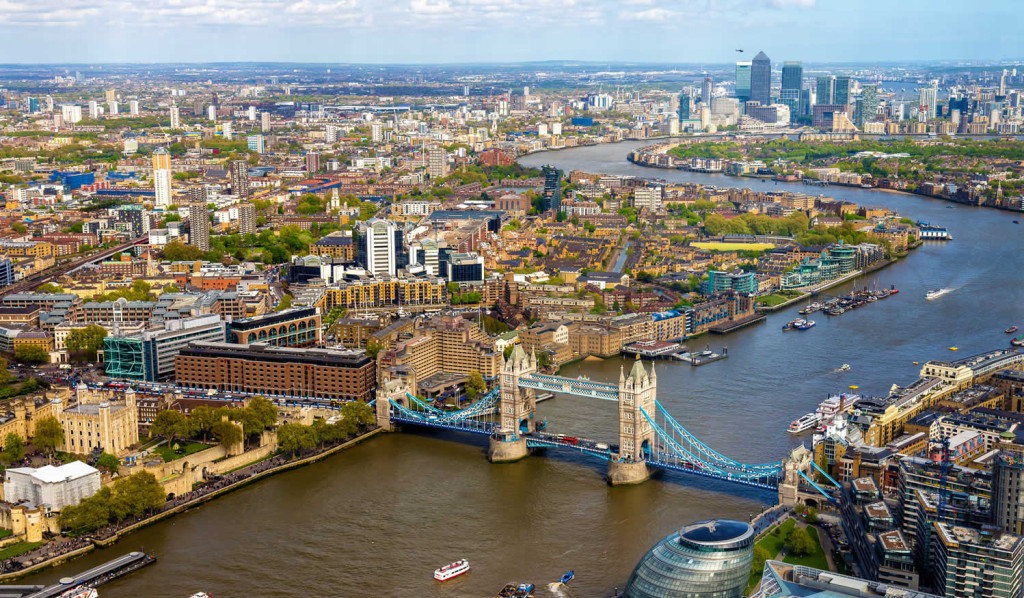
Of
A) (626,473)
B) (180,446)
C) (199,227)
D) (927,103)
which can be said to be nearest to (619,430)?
(626,473)

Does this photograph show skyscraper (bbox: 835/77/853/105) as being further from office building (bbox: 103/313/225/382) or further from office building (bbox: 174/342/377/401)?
office building (bbox: 103/313/225/382)

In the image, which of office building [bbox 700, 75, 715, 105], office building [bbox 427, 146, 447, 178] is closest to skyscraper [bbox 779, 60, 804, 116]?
office building [bbox 700, 75, 715, 105]

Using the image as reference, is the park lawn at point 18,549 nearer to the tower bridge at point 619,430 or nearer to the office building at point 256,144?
the tower bridge at point 619,430

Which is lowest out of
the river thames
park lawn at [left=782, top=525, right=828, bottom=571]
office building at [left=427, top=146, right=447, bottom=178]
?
the river thames

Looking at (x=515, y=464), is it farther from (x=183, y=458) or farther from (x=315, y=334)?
(x=315, y=334)

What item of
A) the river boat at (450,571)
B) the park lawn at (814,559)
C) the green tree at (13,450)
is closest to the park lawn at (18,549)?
the green tree at (13,450)

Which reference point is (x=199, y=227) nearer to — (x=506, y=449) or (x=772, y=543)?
(x=506, y=449)
